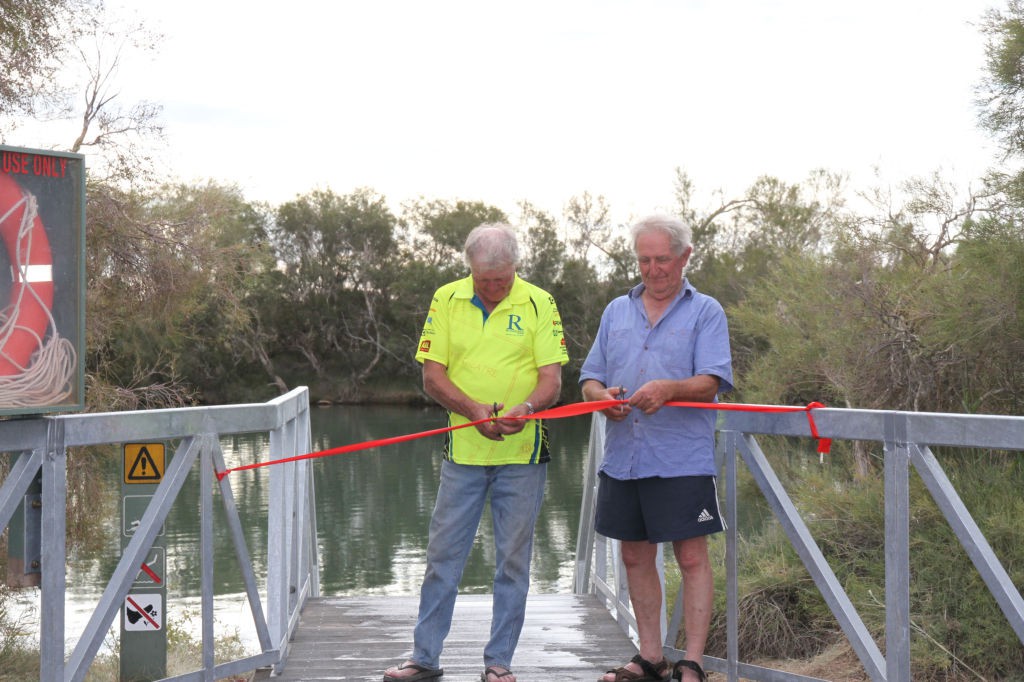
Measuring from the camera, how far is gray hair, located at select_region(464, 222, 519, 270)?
11.1ft

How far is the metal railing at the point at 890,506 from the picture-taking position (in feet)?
8.29

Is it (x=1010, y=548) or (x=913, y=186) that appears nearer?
(x=1010, y=548)

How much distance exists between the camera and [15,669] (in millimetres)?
6328

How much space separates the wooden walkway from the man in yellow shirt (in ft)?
1.11

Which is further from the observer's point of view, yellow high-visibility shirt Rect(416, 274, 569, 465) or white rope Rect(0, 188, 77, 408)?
yellow high-visibility shirt Rect(416, 274, 569, 465)

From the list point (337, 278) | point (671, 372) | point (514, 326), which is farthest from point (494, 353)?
point (337, 278)

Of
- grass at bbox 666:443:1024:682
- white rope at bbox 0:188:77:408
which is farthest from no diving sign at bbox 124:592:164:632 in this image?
grass at bbox 666:443:1024:682

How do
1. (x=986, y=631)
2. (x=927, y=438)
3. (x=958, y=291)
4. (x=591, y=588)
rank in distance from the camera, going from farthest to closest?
1. (x=958, y=291)
2. (x=591, y=588)
3. (x=986, y=631)
4. (x=927, y=438)

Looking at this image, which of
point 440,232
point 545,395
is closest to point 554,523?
point 545,395

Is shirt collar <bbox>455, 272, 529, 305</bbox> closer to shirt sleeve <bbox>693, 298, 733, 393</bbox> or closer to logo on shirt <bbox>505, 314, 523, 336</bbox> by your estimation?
logo on shirt <bbox>505, 314, 523, 336</bbox>

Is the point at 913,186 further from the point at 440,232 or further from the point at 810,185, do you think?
the point at 440,232

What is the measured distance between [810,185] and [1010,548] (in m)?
28.8

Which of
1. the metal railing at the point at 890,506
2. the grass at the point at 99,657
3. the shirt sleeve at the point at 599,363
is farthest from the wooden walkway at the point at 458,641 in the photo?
the shirt sleeve at the point at 599,363

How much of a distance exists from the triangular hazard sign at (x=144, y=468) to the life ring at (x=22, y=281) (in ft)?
2.58
